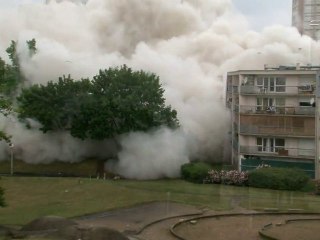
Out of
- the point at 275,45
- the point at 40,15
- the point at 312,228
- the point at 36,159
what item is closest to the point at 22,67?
the point at 36,159

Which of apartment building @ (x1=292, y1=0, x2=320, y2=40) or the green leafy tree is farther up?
apartment building @ (x1=292, y1=0, x2=320, y2=40)

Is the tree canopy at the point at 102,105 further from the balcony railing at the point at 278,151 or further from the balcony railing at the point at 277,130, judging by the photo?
the balcony railing at the point at 278,151

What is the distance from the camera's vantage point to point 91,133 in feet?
109

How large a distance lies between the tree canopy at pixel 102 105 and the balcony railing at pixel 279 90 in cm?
454

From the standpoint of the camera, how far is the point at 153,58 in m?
43.4

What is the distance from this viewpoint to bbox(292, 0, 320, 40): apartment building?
51312 millimetres

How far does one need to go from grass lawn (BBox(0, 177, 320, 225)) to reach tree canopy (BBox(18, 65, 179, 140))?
3.90 m

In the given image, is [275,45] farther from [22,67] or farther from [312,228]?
[312,228]

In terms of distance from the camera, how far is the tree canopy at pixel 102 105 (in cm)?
3262

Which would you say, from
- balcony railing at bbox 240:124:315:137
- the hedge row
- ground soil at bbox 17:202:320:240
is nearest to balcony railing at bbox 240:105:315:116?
balcony railing at bbox 240:124:315:137

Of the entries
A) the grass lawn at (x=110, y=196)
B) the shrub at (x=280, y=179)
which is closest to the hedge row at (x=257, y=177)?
the shrub at (x=280, y=179)

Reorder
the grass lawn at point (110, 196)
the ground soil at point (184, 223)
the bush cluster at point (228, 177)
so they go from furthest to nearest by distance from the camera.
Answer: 1. the bush cluster at point (228, 177)
2. the grass lawn at point (110, 196)
3. the ground soil at point (184, 223)

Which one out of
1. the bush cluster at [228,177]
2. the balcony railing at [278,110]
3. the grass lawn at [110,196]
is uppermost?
the balcony railing at [278,110]

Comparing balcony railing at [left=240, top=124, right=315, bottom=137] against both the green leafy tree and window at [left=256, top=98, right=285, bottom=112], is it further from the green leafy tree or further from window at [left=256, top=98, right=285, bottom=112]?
the green leafy tree
